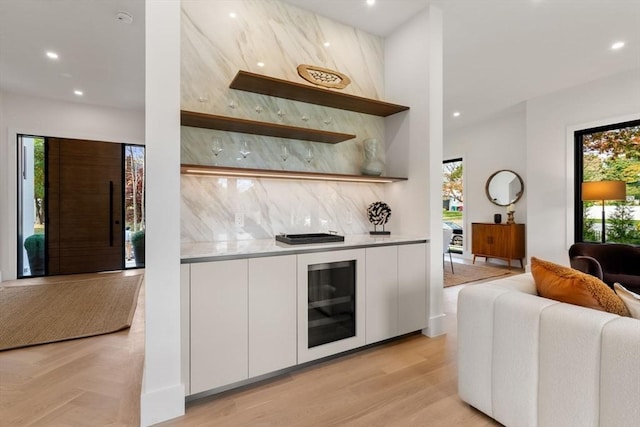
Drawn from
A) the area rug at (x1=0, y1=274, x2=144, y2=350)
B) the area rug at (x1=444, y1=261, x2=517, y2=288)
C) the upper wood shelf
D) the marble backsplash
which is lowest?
the area rug at (x1=0, y1=274, x2=144, y2=350)

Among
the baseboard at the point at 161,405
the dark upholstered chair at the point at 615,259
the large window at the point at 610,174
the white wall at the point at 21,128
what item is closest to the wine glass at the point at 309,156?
the baseboard at the point at 161,405

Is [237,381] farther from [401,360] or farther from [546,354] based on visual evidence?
[546,354]

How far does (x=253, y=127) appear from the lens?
233 cm

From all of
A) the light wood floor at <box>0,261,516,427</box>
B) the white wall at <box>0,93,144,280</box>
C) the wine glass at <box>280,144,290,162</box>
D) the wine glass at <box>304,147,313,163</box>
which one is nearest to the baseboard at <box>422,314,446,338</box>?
the light wood floor at <box>0,261,516,427</box>

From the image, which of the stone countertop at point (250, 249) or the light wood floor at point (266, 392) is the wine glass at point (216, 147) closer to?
the stone countertop at point (250, 249)

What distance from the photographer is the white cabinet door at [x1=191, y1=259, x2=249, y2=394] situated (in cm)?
171

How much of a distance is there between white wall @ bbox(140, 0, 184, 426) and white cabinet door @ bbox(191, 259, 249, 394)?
10 cm

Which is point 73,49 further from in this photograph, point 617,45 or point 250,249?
point 617,45

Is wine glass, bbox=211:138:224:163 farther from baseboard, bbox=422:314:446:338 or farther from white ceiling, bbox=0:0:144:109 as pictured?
baseboard, bbox=422:314:446:338

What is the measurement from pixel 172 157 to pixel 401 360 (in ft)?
6.81

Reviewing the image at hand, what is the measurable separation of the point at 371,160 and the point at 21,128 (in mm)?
5544

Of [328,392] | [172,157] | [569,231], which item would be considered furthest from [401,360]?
[569,231]

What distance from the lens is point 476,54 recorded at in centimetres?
366

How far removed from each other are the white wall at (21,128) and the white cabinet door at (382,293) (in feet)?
17.7
